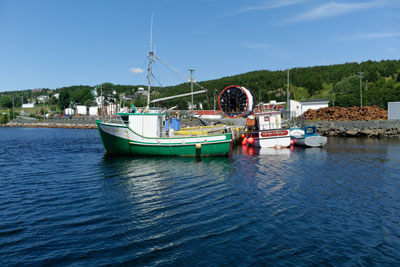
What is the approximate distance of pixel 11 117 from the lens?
150 metres

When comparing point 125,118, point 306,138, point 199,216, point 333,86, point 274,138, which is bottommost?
point 199,216

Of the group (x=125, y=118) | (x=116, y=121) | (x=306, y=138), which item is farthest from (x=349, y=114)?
(x=125, y=118)

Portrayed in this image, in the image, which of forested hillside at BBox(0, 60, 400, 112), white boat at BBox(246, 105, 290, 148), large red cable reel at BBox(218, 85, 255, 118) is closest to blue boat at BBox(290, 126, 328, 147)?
white boat at BBox(246, 105, 290, 148)

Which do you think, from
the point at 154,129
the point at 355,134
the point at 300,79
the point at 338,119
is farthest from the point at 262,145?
the point at 300,79

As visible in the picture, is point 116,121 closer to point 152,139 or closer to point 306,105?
point 152,139

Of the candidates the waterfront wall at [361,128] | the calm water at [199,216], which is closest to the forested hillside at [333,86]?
the waterfront wall at [361,128]

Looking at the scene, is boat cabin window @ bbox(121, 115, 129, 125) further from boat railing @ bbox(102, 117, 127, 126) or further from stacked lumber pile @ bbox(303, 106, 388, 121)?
stacked lumber pile @ bbox(303, 106, 388, 121)

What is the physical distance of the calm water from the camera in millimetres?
9406

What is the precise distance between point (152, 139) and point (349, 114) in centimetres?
5488

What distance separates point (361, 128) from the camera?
59.1 m

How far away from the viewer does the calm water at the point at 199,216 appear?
9.41m

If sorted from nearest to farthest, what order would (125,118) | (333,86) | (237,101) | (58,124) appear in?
(125,118), (237,101), (333,86), (58,124)

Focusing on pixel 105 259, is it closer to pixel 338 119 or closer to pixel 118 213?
pixel 118 213

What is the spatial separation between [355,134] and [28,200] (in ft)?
177
